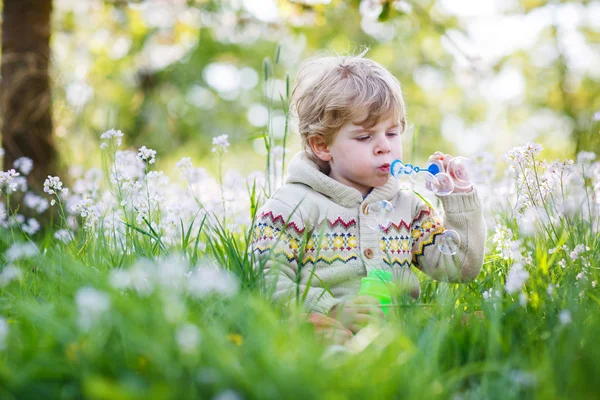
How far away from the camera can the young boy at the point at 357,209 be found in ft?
10.1

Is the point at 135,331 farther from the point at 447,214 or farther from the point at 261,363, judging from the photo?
the point at 447,214

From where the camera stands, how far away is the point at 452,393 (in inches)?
69.6

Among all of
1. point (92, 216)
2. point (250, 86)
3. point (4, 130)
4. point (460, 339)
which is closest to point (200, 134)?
point (250, 86)

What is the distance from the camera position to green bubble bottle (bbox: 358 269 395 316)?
2734 millimetres

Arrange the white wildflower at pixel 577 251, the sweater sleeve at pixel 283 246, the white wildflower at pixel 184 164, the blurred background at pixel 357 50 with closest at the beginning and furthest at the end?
the white wildflower at pixel 577 251
the sweater sleeve at pixel 283 246
the white wildflower at pixel 184 164
the blurred background at pixel 357 50

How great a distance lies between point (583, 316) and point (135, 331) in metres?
1.40

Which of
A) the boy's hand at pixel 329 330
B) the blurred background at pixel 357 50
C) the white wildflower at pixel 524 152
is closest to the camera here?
the boy's hand at pixel 329 330

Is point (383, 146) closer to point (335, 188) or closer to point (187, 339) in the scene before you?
point (335, 188)

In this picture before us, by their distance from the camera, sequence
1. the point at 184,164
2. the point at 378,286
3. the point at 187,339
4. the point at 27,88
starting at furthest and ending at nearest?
1. the point at 27,88
2. the point at 184,164
3. the point at 378,286
4. the point at 187,339

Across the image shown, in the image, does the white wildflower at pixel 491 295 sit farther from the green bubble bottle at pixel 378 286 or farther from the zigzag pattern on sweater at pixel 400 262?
the zigzag pattern on sweater at pixel 400 262

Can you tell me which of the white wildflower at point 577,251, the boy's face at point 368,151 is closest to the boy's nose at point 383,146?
the boy's face at point 368,151

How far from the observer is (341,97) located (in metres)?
3.17

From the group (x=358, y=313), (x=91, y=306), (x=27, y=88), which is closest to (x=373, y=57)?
(x=27, y=88)

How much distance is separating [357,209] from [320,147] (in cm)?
39
